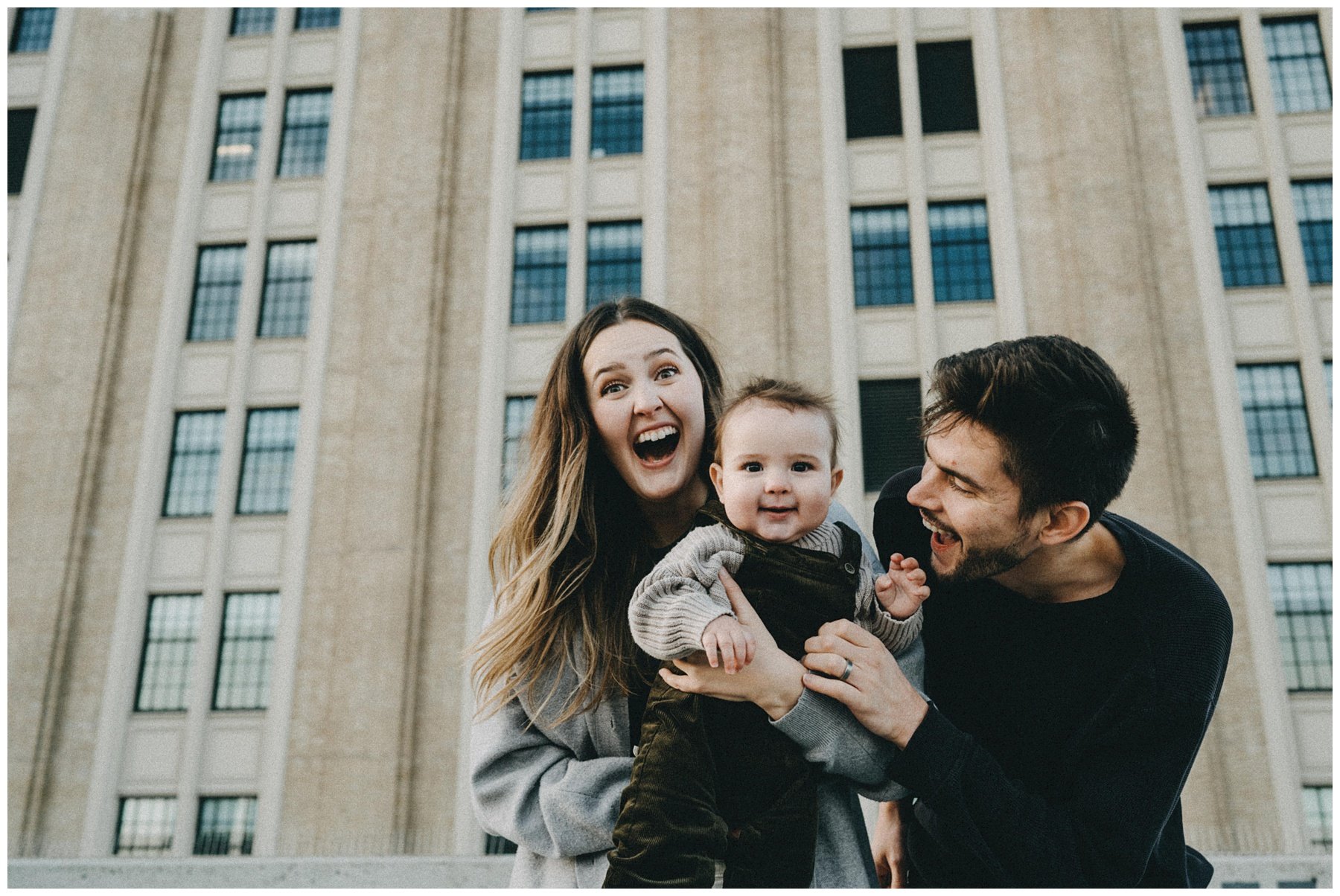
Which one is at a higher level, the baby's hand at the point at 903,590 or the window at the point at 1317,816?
the baby's hand at the point at 903,590

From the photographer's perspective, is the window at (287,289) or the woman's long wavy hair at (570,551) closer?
the woman's long wavy hair at (570,551)

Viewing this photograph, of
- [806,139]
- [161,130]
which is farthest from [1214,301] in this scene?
[161,130]

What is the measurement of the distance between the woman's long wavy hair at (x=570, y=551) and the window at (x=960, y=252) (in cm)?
1871

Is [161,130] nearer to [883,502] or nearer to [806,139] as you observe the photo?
[806,139]

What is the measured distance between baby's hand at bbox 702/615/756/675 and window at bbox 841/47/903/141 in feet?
70.1

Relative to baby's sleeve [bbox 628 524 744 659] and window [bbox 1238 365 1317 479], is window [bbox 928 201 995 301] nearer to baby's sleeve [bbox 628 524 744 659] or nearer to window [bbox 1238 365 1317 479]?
window [bbox 1238 365 1317 479]

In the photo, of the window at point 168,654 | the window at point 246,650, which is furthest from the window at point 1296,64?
the window at point 168,654

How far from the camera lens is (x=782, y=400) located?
3.21 meters

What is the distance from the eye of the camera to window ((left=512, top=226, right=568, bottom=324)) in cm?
2175

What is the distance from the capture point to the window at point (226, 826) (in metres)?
18.7

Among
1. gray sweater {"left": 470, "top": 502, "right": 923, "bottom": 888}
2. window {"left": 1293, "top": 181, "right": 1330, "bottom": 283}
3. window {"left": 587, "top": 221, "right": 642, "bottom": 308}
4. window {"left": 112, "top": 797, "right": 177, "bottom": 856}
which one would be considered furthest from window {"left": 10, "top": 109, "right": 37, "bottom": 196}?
window {"left": 1293, "top": 181, "right": 1330, "bottom": 283}

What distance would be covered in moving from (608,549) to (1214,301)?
20.5 m

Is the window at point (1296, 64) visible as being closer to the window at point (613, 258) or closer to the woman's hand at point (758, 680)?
the window at point (613, 258)

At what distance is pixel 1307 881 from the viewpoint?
13.7 meters
